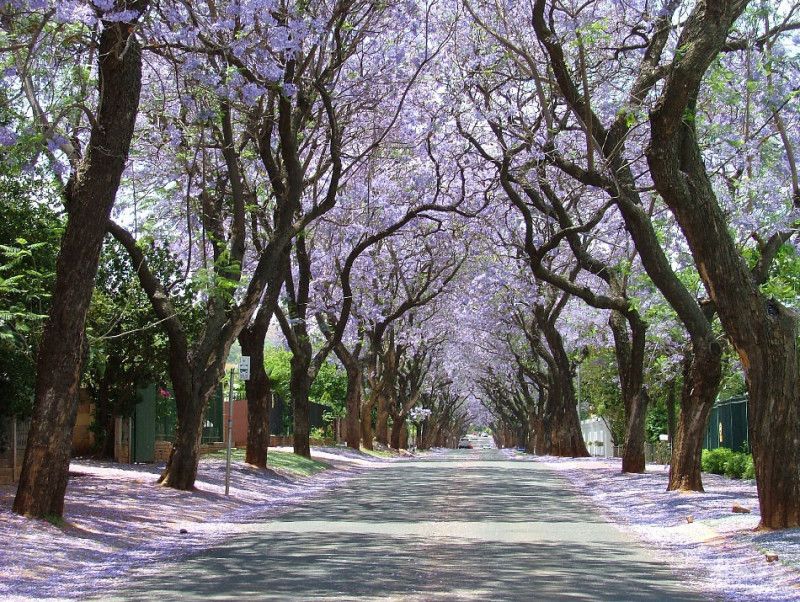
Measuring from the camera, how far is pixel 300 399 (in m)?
32.0

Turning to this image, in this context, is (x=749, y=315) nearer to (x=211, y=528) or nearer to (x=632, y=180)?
(x=632, y=180)

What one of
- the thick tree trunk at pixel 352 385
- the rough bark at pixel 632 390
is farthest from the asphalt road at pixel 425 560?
the thick tree trunk at pixel 352 385

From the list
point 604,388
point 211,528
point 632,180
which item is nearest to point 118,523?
point 211,528

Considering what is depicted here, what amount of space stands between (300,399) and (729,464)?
1210 cm

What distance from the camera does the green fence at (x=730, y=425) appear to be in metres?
32.1

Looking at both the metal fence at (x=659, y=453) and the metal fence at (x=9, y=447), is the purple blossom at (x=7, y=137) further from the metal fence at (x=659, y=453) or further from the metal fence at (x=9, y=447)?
the metal fence at (x=659, y=453)

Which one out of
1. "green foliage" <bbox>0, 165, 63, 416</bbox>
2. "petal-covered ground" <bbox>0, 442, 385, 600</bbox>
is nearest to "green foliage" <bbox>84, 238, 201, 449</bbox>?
"petal-covered ground" <bbox>0, 442, 385, 600</bbox>

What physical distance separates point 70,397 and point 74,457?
47.1 ft

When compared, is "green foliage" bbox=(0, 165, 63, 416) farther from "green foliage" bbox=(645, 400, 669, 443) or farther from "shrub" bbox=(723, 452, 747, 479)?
"green foliage" bbox=(645, 400, 669, 443)

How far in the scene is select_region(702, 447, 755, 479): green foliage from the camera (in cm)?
2638

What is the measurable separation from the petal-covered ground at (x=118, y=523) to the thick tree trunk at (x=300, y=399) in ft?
22.0

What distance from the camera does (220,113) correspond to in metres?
18.4

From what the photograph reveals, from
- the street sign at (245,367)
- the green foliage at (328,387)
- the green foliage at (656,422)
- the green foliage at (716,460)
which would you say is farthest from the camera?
the green foliage at (328,387)

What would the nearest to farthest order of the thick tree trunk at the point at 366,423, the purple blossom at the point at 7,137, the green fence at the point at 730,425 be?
1. the purple blossom at the point at 7,137
2. the green fence at the point at 730,425
3. the thick tree trunk at the point at 366,423
